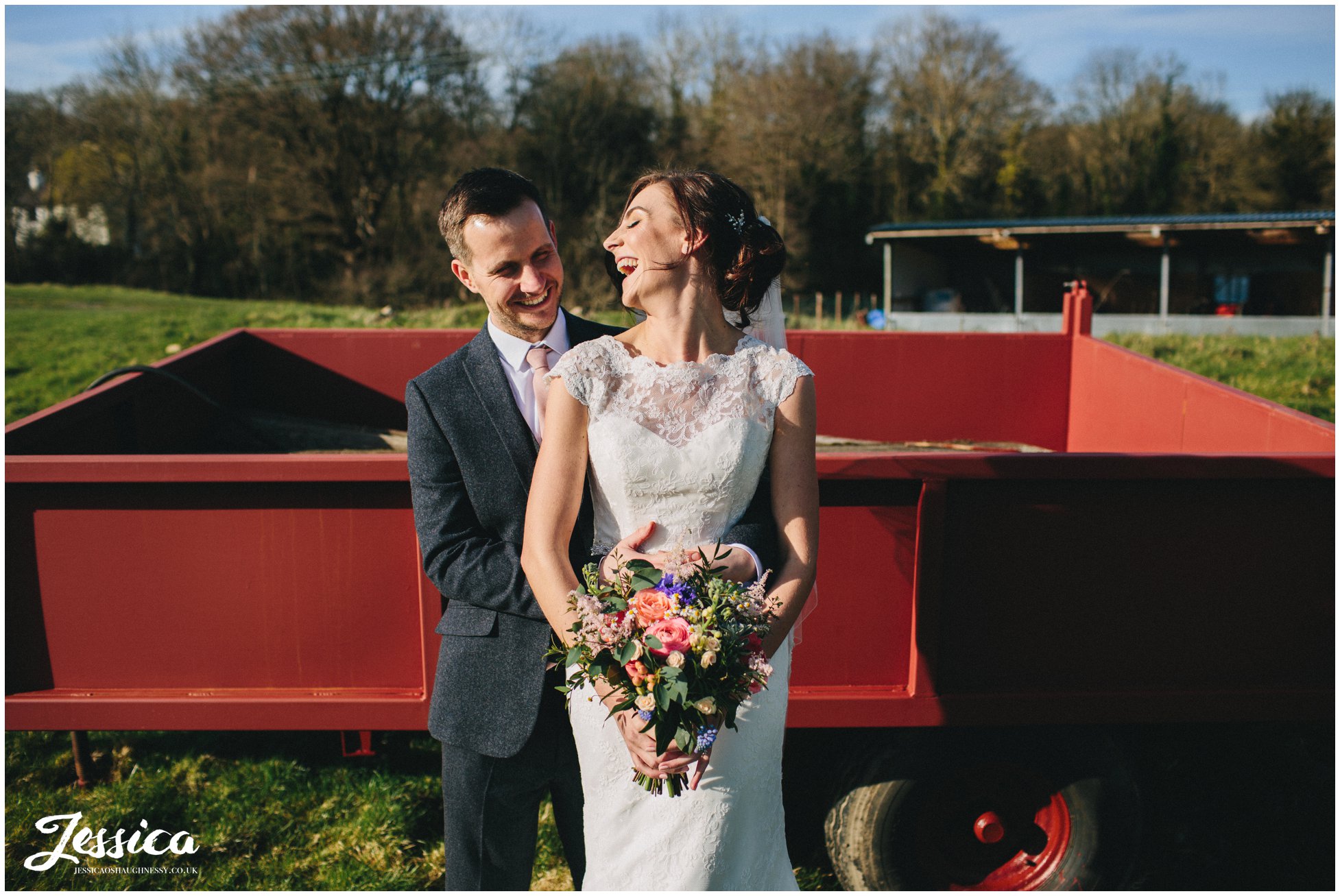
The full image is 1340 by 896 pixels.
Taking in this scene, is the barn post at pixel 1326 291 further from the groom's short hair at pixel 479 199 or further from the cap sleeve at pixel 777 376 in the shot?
the groom's short hair at pixel 479 199

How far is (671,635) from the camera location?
1.53 m

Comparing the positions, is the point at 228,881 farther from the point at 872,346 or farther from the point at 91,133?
the point at 91,133

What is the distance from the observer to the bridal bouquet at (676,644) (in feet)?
5.05

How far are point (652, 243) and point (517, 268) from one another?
0.44m

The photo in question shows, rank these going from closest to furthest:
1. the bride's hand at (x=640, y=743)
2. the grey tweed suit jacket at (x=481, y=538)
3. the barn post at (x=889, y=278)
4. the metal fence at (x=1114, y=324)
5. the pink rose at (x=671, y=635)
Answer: the pink rose at (x=671, y=635) < the bride's hand at (x=640, y=743) < the grey tweed suit jacket at (x=481, y=538) < the metal fence at (x=1114, y=324) < the barn post at (x=889, y=278)

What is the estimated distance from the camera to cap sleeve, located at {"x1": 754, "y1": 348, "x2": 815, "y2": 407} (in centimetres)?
182

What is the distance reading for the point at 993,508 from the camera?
2.35m

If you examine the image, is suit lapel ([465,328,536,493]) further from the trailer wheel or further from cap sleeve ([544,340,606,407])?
the trailer wheel

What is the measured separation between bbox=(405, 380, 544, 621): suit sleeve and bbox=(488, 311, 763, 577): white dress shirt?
0.20m

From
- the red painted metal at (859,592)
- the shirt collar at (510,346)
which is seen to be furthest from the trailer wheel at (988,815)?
the shirt collar at (510,346)

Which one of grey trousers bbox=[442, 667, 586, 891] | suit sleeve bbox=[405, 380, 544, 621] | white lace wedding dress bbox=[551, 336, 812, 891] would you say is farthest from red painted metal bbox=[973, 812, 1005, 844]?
suit sleeve bbox=[405, 380, 544, 621]

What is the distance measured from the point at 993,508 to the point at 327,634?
72.3 inches

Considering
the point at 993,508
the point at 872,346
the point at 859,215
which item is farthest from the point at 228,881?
the point at 859,215

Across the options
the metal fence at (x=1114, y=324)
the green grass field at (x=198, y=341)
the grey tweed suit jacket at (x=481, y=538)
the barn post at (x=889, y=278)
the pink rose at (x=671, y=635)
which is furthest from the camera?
the barn post at (x=889, y=278)
